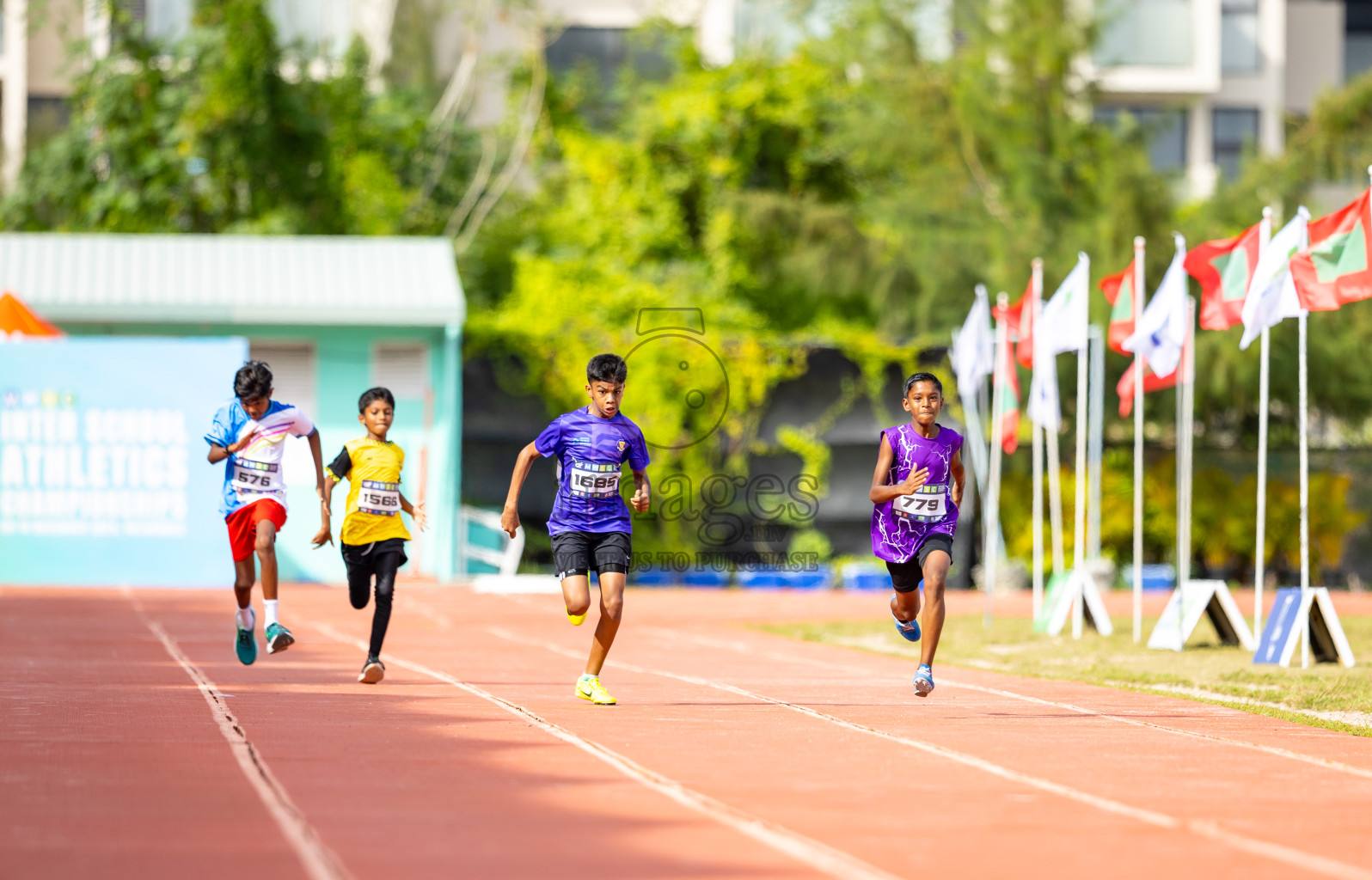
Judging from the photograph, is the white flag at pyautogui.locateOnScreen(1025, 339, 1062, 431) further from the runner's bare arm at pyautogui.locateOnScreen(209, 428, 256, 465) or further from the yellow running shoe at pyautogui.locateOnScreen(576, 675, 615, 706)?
the runner's bare arm at pyautogui.locateOnScreen(209, 428, 256, 465)

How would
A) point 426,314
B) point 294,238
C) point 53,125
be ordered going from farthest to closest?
point 53,125 < point 294,238 < point 426,314

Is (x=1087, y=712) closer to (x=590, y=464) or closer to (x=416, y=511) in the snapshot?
(x=590, y=464)

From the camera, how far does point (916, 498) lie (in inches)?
426

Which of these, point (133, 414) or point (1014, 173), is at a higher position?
point (1014, 173)

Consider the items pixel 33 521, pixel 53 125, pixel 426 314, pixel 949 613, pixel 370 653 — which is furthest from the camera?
pixel 53 125

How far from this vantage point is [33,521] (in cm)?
2309

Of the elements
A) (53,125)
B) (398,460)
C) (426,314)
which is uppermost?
(53,125)

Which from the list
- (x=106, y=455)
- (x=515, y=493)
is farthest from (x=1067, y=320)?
(x=106, y=455)

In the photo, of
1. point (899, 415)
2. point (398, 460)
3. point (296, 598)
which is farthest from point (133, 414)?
point (398, 460)

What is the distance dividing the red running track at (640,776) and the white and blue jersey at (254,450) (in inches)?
44.6

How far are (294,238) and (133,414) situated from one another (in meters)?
4.99

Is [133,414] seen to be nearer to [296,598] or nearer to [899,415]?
[296,598]

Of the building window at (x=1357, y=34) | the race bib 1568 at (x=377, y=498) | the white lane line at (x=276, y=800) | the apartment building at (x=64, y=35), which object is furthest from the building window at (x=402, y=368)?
the building window at (x=1357, y=34)

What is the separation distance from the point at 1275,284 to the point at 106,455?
48.3 feet
